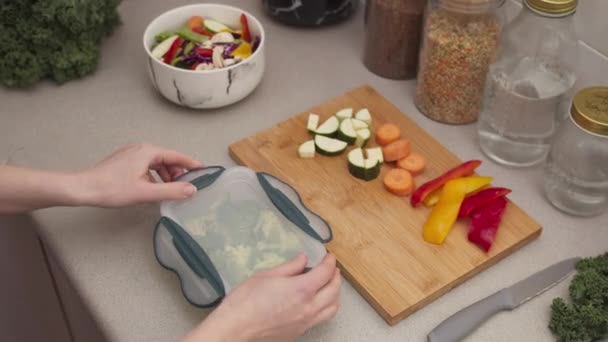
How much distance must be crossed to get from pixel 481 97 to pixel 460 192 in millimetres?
204

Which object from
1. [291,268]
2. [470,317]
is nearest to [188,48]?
[291,268]

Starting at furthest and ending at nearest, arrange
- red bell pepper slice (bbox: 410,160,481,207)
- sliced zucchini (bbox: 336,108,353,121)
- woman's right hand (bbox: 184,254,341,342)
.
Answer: sliced zucchini (bbox: 336,108,353,121) → red bell pepper slice (bbox: 410,160,481,207) → woman's right hand (bbox: 184,254,341,342)

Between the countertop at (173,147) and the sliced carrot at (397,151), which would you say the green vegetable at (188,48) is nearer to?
the countertop at (173,147)

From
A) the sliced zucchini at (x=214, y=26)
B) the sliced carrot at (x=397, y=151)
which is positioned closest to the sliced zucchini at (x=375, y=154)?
the sliced carrot at (x=397, y=151)

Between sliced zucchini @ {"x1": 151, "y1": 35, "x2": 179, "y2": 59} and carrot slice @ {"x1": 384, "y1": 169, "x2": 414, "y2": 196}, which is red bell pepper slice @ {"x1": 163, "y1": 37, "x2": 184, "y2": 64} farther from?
carrot slice @ {"x1": 384, "y1": 169, "x2": 414, "y2": 196}

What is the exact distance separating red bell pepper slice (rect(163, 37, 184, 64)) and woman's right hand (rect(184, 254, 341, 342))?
456 mm

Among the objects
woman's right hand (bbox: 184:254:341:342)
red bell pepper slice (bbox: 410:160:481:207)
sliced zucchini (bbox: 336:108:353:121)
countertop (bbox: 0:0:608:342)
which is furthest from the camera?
sliced zucchini (bbox: 336:108:353:121)

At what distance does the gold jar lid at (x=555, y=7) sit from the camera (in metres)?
0.91

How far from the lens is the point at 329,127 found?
1.06 m

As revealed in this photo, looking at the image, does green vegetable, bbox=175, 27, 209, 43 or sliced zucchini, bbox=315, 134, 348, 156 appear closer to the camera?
sliced zucchini, bbox=315, 134, 348, 156

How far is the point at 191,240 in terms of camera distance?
84cm

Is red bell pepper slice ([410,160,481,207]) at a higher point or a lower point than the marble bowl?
lower

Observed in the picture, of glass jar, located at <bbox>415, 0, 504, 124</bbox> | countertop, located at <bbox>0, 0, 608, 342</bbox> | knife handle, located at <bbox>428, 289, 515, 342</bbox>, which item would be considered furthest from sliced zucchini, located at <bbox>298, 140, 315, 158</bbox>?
knife handle, located at <bbox>428, 289, 515, 342</bbox>

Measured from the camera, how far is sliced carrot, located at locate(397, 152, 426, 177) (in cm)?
101
